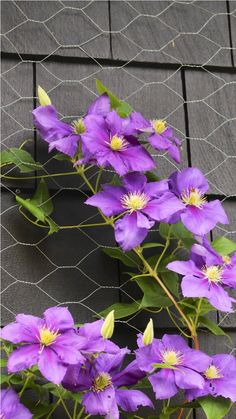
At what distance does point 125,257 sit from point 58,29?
447 mm

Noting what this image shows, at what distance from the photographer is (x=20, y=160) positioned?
1268 mm

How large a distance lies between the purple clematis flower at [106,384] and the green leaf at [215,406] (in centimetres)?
9

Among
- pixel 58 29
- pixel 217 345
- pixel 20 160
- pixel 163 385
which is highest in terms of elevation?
pixel 58 29

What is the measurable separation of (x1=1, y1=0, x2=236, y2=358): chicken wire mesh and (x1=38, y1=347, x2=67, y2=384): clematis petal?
9.5 inches

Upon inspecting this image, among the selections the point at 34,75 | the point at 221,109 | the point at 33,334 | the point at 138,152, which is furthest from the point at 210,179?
the point at 33,334

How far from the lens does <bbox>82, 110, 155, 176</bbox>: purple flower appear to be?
117 cm

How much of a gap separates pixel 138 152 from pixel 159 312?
28 centimetres

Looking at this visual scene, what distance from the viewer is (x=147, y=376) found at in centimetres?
114

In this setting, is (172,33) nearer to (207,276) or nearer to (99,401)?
(207,276)

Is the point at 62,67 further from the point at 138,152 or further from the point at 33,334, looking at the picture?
the point at 33,334

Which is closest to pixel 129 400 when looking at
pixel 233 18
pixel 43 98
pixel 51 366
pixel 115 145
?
pixel 51 366

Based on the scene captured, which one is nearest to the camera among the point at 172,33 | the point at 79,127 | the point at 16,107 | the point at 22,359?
the point at 22,359

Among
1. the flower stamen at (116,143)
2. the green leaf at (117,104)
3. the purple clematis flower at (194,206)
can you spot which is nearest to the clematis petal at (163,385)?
the purple clematis flower at (194,206)

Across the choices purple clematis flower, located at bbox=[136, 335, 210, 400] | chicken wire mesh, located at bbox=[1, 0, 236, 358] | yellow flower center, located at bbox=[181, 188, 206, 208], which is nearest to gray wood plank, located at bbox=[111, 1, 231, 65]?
chicken wire mesh, located at bbox=[1, 0, 236, 358]
